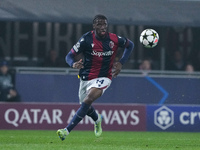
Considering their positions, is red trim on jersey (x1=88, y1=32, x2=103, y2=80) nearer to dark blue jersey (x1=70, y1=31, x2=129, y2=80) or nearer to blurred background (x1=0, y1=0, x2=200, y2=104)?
dark blue jersey (x1=70, y1=31, x2=129, y2=80)

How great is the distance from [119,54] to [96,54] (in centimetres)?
696

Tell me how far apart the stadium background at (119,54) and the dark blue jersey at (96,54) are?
13.9 feet

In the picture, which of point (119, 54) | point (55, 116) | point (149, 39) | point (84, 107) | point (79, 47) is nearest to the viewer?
point (84, 107)

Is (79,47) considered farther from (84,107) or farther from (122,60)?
(84,107)

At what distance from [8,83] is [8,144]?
19.1ft

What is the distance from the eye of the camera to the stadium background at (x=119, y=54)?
1631cm

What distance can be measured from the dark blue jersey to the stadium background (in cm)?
423

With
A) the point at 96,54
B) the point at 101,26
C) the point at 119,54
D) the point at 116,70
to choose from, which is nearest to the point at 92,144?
the point at 116,70

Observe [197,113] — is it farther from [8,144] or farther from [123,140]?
[8,144]

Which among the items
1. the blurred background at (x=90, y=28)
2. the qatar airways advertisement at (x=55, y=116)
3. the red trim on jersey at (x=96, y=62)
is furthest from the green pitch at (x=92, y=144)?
the blurred background at (x=90, y=28)

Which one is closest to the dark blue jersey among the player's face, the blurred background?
the player's face

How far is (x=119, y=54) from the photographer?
1902 cm

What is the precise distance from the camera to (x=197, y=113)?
16422 millimetres

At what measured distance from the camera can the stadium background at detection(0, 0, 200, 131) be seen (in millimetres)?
16312
